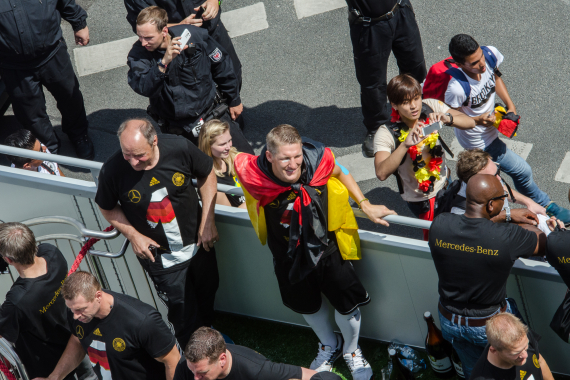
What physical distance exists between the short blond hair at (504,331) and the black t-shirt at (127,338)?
208 cm

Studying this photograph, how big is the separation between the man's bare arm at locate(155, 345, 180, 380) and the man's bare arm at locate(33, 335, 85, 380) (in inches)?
29.5

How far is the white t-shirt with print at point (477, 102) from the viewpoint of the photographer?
5262mm

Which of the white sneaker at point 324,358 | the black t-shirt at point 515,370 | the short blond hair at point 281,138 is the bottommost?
the white sneaker at point 324,358

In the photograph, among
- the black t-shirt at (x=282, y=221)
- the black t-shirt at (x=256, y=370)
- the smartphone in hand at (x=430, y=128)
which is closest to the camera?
the black t-shirt at (x=256, y=370)

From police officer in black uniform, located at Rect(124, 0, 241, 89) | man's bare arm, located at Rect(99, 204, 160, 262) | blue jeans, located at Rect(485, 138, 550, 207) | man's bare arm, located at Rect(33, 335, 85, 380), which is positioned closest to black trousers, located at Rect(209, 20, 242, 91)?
police officer in black uniform, located at Rect(124, 0, 241, 89)

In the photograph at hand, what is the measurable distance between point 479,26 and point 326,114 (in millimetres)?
2235

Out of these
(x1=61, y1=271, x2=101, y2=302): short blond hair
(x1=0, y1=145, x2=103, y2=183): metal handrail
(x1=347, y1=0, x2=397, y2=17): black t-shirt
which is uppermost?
(x1=347, y1=0, x2=397, y2=17): black t-shirt

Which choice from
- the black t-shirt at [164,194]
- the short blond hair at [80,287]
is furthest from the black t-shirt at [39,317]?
the black t-shirt at [164,194]

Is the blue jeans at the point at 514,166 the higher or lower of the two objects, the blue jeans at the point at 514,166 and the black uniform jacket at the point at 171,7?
the lower

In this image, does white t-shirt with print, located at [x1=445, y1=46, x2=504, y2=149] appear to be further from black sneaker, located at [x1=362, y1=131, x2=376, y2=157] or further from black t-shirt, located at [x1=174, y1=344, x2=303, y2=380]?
black t-shirt, located at [x1=174, y1=344, x2=303, y2=380]

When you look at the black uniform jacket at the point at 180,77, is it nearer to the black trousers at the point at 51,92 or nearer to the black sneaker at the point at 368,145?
the black trousers at the point at 51,92

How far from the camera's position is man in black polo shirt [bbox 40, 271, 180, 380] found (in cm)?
420

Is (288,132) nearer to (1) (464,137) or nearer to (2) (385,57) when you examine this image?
(1) (464,137)

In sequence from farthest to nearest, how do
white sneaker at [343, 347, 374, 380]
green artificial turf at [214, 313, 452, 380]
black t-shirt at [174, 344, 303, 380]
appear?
green artificial turf at [214, 313, 452, 380] → white sneaker at [343, 347, 374, 380] → black t-shirt at [174, 344, 303, 380]
